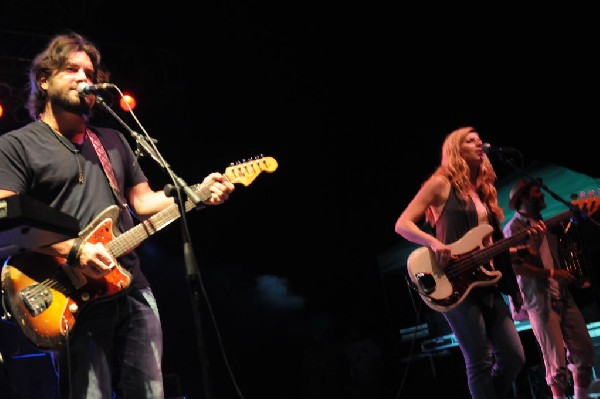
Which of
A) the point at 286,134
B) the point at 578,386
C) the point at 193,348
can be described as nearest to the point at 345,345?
the point at 193,348

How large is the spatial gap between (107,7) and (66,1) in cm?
72

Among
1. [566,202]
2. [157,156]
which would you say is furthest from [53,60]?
[566,202]

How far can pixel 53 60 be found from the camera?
3.21 m

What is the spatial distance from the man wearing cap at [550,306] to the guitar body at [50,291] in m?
3.80

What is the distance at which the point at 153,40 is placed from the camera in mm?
9391

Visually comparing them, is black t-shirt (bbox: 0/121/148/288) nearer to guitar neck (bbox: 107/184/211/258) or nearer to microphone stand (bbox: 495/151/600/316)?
guitar neck (bbox: 107/184/211/258)

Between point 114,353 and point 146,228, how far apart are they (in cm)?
64

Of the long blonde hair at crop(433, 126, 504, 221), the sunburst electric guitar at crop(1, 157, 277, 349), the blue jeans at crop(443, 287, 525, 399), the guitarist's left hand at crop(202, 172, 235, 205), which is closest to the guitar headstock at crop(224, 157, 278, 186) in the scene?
the guitarist's left hand at crop(202, 172, 235, 205)

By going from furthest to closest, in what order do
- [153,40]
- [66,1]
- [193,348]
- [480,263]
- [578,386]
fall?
[193,348] → [153,40] → [66,1] → [578,386] → [480,263]

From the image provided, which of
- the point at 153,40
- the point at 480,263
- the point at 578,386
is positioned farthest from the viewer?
the point at 153,40

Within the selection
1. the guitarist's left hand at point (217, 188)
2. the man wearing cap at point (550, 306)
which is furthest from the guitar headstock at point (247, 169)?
the man wearing cap at point (550, 306)

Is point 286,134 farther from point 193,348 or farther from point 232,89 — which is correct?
point 193,348

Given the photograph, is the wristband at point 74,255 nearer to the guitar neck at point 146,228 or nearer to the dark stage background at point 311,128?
the guitar neck at point 146,228

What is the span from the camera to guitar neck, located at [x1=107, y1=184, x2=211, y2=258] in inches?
114
